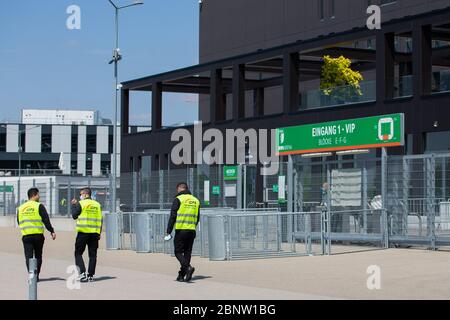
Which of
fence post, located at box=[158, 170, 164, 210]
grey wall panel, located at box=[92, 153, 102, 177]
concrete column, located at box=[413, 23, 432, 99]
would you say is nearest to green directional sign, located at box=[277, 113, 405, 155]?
fence post, located at box=[158, 170, 164, 210]

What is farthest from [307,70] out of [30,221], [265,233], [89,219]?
[30,221]

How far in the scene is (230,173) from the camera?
98.3 ft

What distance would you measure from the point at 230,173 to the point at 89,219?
12894mm

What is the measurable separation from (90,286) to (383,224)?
10.0 meters

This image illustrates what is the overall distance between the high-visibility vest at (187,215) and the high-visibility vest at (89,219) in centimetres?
161

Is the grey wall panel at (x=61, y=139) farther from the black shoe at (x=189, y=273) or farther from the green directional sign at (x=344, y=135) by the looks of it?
the black shoe at (x=189, y=273)

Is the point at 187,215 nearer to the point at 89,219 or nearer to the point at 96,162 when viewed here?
the point at 89,219

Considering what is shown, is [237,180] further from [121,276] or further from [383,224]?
[121,276]

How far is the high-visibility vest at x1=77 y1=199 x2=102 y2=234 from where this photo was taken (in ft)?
56.9

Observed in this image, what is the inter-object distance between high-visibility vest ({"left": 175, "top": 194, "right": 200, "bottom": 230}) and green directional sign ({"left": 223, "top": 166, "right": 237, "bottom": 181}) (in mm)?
12868

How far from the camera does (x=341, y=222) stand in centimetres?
2477
